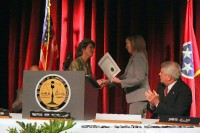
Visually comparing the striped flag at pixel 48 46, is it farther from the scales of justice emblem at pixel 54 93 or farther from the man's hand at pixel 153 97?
the scales of justice emblem at pixel 54 93

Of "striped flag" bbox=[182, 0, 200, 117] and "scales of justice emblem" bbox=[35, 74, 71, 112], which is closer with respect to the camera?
Answer: "scales of justice emblem" bbox=[35, 74, 71, 112]

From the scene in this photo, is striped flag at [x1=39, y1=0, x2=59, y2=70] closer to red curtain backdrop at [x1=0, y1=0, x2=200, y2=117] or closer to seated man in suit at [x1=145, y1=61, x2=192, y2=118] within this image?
red curtain backdrop at [x1=0, y1=0, x2=200, y2=117]

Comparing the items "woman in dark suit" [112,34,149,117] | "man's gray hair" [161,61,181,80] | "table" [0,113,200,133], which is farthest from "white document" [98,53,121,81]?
"table" [0,113,200,133]

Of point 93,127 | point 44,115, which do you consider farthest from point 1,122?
point 93,127

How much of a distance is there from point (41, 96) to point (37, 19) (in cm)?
348

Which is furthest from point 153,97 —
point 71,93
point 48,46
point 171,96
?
point 48,46

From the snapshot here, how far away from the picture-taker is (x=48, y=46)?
217 inches

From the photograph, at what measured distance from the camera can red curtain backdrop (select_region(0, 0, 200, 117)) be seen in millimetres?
5406

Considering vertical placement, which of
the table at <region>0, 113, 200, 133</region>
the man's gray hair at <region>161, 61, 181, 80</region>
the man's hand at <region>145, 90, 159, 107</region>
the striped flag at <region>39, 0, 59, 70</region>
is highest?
the striped flag at <region>39, 0, 59, 70</region>

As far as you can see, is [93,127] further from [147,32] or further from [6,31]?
[6,31]

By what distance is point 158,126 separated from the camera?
2.25 meters

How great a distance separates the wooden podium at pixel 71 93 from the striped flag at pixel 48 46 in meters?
2.96

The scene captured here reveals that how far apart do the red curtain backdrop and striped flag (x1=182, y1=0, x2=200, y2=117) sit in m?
0.18

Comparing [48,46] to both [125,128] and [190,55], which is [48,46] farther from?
[125,128]
